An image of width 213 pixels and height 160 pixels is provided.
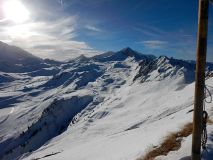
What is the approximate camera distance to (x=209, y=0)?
13000mm

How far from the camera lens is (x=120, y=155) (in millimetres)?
26516

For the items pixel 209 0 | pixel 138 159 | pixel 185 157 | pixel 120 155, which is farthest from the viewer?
pixel 120 155

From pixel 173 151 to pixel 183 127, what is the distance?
280 inches

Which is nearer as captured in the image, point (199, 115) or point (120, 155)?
point (199, 115)

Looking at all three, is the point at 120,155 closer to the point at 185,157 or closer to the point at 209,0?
the point at 185,157

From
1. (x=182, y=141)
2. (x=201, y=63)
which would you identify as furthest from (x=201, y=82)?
(x=182, y=141)

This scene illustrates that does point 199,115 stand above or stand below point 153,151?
above

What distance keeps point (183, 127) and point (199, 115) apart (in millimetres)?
14410

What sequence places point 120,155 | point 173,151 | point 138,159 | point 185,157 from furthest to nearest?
point 120,155 < point 138,159 < point 173,151 < point 185,157

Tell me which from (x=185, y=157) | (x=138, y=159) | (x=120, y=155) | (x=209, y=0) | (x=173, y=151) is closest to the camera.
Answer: (x=209, y=0)

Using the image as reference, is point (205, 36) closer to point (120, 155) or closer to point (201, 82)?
point (201, 82)

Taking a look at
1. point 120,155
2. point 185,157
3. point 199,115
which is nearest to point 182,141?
point 185,157

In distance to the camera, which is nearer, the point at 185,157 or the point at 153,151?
the point at 185,157

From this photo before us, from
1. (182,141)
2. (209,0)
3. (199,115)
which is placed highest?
(209,0)
